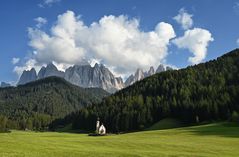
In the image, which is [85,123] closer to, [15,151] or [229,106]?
→ [229,106]

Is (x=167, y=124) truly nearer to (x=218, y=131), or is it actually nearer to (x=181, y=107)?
(x=181, y=107)

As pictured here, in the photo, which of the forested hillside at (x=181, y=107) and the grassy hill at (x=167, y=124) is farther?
the forested hillside at (x=181, y=107)

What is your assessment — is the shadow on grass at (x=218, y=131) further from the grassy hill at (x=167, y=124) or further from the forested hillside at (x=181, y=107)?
the grassy hill at (x=167, y=124)

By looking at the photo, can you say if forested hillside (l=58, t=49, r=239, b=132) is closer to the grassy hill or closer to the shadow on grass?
the grassy hill

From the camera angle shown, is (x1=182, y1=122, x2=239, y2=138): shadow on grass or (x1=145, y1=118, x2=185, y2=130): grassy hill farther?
(x1=145, y1=118, x2=185, y2=130): grassy hill

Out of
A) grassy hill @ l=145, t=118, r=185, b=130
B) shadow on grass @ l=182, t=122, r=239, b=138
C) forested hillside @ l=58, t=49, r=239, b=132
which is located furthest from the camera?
forested hillside @ l=58, t=49, r=239, b=132

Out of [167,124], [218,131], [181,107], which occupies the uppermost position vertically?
[181,107]

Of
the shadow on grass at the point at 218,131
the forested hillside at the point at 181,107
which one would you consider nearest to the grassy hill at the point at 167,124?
the forested hillside at the point at 181,107

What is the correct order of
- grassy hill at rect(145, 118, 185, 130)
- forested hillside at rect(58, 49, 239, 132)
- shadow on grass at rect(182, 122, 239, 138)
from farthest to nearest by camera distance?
forested hillside at rect(58, 49, 239, 132) → grassy hill at rect(145, 118, 185, 130) → shadow on grass at rect(182, 122, 239, 138)

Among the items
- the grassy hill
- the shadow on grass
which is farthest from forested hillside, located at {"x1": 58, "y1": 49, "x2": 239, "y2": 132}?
the shadow on grass

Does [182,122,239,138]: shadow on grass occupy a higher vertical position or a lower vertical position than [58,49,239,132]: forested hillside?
lower

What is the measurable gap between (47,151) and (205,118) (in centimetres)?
12297

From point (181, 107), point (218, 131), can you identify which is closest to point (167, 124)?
point (181, 107)

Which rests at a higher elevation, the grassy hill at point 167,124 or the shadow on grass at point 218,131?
the grassy hill at point 167,124
